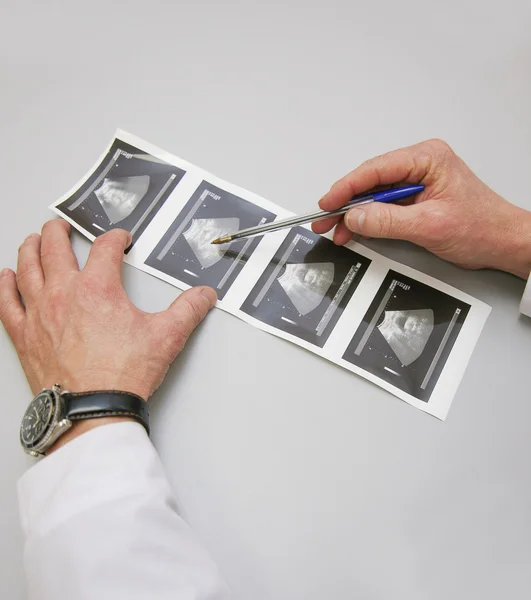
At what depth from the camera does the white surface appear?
0.76 m

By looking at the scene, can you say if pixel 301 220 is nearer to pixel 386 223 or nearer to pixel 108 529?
pixel 386 223

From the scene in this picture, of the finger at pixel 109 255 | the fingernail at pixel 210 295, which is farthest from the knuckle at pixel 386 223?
the finger at pixel 109 255

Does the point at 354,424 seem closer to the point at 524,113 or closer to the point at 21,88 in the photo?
the point at 524,113

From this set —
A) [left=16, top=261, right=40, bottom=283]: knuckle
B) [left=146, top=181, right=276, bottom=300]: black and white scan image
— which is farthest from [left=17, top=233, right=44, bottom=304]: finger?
[left=146, top=181, right=276, bottom=300]: black and white scan image

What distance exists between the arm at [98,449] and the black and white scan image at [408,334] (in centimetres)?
24

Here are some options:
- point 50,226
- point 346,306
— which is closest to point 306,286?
point 346,306

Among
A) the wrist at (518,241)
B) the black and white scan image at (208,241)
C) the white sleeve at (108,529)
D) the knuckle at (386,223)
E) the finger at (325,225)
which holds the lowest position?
the white sleeve at (108,529)

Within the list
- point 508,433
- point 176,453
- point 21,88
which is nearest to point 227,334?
point 176,453

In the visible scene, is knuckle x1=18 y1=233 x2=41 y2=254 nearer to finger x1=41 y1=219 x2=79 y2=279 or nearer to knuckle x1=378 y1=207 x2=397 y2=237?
finger x1=41 y1=219 x2=79 y2=279

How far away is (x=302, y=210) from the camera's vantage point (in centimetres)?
87

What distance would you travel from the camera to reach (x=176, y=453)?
72 centimetres

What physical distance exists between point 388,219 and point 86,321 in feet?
1.43

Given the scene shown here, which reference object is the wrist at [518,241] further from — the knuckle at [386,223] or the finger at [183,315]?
the finger at [183,315]

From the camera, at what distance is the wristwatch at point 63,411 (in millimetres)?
652
